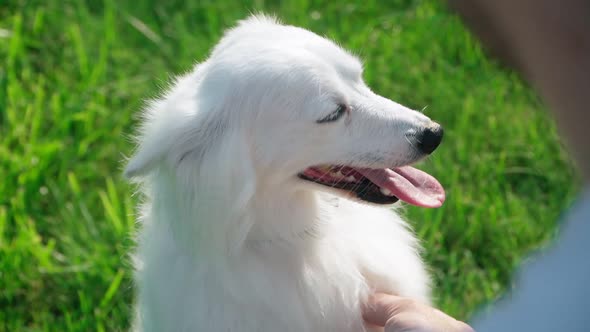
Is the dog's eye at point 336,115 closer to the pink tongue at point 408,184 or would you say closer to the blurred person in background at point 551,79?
the pink tongue at point 408,184

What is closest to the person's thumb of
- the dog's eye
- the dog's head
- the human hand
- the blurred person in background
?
the human hand

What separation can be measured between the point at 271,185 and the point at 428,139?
484 mm

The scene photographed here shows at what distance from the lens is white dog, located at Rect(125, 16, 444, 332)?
2.17 m

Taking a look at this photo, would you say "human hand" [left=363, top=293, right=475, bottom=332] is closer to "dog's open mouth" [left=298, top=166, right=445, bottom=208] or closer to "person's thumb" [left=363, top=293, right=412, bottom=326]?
"person's thumb" [left=363, top=293, right=412, bottom=326]

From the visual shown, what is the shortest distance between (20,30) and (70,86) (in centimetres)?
50

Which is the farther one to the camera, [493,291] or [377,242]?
[493,291]

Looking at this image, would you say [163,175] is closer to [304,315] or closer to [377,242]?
[304,315]

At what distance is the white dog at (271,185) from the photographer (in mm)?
2170

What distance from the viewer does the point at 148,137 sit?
2281 mm

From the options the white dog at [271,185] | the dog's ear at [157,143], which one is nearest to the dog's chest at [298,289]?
the white dog at [271,185]

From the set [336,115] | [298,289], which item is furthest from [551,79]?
[298,289]

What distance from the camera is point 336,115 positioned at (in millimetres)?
2180

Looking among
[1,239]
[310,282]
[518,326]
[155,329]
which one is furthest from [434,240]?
[518,326]

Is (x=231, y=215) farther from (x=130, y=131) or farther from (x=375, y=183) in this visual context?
(x=130, y=131)
